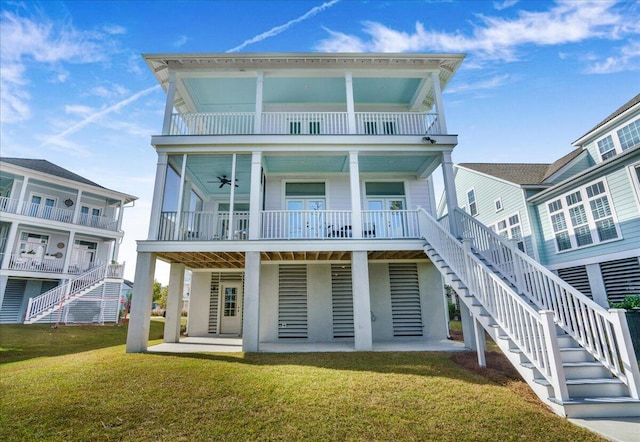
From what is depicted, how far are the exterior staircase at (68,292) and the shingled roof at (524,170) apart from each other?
77.0ft

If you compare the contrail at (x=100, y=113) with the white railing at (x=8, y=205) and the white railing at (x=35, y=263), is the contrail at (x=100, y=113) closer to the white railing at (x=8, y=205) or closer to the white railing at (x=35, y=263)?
the white railing at (x=8, y=205)

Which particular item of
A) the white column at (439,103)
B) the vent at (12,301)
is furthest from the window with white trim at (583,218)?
the vent at (12,301)

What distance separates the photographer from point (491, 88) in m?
10.2

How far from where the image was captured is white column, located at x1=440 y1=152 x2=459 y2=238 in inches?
342

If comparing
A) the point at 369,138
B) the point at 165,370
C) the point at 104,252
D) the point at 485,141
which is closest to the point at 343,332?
the point at 165,370

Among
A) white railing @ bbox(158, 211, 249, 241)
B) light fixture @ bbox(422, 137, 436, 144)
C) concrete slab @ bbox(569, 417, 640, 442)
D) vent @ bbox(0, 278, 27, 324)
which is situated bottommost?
concrete slab @ bbox(569, 417, 640, 442)

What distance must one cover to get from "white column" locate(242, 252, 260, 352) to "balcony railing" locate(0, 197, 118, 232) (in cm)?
1683

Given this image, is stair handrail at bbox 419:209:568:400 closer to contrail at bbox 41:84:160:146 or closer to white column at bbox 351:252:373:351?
white column at bbox 351:252:373:351

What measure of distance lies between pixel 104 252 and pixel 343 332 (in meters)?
19.0

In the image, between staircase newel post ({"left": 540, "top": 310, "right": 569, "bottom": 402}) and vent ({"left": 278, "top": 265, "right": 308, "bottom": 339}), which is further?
vent ({"left": 278, "top": 265, "right": 308, "bottom": 339})

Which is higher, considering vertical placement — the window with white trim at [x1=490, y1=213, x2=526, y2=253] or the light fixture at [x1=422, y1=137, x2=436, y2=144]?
the light fixture at [x1=422, y1=137, x2=436, y2=144]

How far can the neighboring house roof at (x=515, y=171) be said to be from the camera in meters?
15.1

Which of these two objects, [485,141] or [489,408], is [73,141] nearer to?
[489,408]

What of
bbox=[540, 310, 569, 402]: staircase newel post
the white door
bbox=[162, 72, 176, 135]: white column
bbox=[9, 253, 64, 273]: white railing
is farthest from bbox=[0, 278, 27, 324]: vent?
bbox=[540, 310, 569, 402]: staircase newel post
